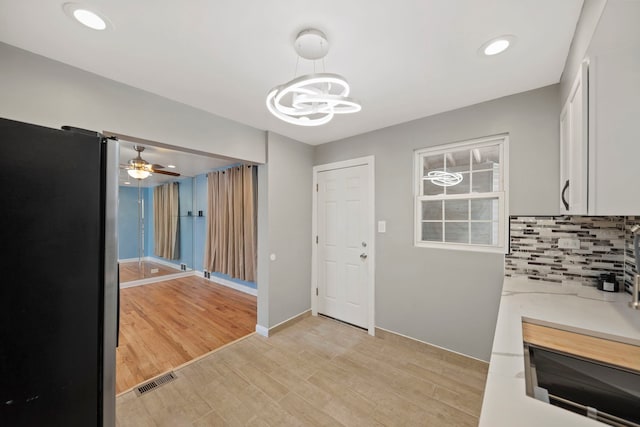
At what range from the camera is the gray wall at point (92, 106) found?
1.52 meters

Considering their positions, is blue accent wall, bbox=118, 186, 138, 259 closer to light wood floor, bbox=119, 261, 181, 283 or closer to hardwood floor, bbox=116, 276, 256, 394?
light wood floor, bbox=119, 261, 181, 283

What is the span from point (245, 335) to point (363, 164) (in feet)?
8.63

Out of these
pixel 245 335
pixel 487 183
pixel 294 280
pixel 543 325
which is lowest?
pixel 245 335

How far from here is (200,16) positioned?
1.30 meters

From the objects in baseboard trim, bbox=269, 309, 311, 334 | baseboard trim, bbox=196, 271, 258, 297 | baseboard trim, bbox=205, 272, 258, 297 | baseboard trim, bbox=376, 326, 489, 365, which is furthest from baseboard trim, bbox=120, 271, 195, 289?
baseboard trim, bbox=376, 326, 489, 365

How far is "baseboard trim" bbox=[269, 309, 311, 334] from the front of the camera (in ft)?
9.93

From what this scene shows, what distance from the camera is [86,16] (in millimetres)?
1298

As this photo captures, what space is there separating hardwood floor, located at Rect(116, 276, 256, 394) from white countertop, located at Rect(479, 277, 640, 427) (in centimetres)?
276

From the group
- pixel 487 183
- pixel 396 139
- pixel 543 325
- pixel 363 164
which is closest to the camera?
pixel 543 325

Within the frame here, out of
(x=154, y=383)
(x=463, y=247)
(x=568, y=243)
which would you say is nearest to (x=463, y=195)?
(x=463, y=247)

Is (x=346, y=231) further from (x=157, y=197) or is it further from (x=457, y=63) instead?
(x=157, y=197)

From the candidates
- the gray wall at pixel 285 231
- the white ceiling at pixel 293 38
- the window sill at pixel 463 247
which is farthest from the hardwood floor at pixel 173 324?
the white ceiling at pixel 293 38

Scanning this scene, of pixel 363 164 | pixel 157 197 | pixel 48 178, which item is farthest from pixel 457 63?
pixel 157 197

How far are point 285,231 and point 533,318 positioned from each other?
2535 millimetres
